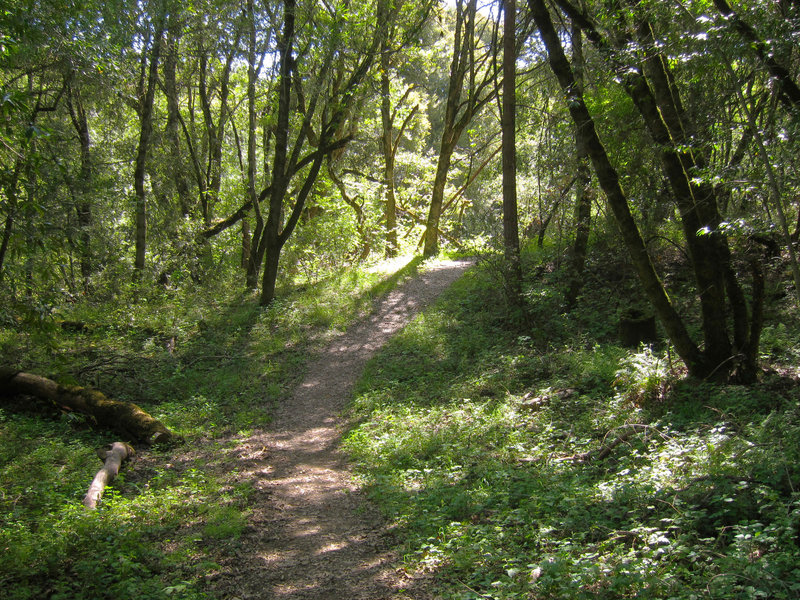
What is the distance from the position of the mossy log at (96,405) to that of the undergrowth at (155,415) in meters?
0.20

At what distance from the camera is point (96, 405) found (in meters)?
8.06

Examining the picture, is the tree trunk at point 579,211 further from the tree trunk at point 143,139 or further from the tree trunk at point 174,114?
the tree trunk at point 143,139

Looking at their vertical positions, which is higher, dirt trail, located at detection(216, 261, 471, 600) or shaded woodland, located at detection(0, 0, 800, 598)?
shaded woodland, located at detection(0, 0, 800, 598)

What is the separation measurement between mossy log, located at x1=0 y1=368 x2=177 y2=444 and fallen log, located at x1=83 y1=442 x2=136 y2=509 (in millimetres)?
505

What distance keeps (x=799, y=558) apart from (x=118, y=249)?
52.9 feet

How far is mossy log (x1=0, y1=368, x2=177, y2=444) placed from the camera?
762cm

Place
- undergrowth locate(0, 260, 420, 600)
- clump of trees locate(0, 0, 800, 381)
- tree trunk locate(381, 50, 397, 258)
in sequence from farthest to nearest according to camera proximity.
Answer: tree trunk locate(381, 50, 397, 258), clump of trees locate(0, 0, 800, 381), undergrowth locate(0, 260, 420, 600)

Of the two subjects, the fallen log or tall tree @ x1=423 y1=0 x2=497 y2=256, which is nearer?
the fallen log

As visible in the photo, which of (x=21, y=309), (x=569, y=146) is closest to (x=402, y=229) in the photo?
(x=569, y=146)

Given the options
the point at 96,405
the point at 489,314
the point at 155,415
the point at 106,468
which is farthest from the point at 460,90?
the point at 106,468

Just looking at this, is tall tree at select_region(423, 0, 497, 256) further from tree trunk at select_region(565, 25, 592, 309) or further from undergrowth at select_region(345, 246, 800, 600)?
undergrowth at select_region(345, 246, 800, 600)

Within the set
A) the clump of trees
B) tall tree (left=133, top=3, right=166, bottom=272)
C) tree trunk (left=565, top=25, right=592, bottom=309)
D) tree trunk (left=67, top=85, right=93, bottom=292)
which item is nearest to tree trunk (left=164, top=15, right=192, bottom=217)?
the clump of trees

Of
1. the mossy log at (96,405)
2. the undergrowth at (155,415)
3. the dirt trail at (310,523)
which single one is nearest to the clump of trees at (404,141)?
the undergrowth at (155,415)

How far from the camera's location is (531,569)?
4.01 m
